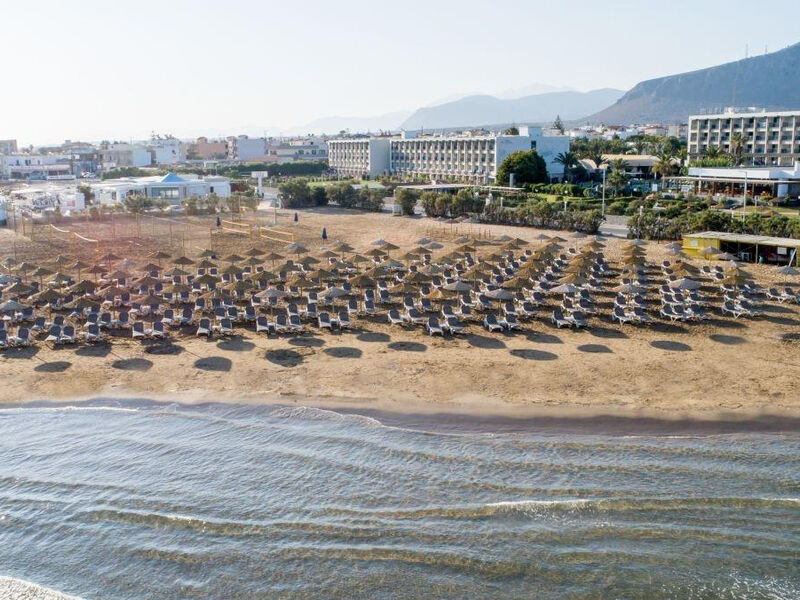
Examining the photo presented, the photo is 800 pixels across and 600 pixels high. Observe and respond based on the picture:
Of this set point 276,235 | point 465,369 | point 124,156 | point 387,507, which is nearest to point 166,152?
point 124,156

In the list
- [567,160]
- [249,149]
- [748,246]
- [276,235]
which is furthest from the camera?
[249,149]

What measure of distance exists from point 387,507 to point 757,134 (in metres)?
104

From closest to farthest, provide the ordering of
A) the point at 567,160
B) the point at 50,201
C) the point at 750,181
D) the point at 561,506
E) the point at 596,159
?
the point at 561,506
the point at 750,181
the point at 50,201
the point at 567,160
the point at 596,159

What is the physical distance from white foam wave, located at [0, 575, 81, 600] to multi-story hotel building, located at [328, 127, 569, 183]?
8179 centimetres

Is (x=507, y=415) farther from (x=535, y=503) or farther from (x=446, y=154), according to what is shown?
(x=446, y=154)

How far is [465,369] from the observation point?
22.0 meters

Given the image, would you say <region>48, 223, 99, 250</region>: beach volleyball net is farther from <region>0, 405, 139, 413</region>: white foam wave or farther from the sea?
the sea

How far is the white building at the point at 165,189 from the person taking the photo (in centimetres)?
6912

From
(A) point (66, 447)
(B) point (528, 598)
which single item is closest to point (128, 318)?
(A) point (66, 447)

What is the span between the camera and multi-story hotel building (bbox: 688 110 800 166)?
9944cm

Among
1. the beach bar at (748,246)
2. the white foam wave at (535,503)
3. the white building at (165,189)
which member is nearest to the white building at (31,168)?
the white building at (165,189)

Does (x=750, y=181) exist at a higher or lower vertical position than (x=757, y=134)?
lower

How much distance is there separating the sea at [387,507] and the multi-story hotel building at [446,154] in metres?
75.7

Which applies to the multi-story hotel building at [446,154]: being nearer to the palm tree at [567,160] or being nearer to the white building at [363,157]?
the white building at [363,157]
